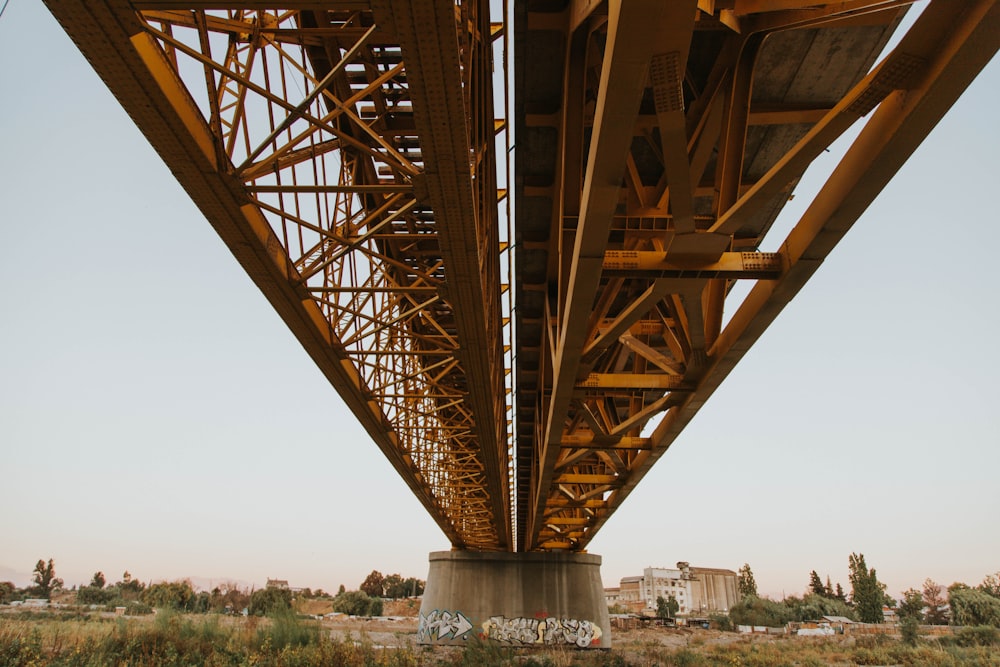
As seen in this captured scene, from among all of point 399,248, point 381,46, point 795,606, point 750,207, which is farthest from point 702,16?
point 795,606

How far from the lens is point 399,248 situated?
13281 mm

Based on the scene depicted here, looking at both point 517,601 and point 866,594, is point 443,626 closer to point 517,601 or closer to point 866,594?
point 517,601

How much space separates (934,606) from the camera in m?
87.2

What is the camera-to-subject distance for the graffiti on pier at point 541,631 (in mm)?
32531

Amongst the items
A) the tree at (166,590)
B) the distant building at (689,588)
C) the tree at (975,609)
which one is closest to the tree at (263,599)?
the tree at (166,590)

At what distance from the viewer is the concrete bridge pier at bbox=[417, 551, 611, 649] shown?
108ft

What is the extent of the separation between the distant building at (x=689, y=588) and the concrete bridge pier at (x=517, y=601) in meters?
111

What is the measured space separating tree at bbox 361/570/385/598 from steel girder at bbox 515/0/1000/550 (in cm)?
11915

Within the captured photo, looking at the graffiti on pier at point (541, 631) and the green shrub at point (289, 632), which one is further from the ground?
the green shrub at point (289, 632)

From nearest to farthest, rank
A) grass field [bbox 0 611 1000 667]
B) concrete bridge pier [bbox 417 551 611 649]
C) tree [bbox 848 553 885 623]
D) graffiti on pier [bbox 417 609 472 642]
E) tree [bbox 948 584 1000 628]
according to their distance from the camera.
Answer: grass field [bbox 0 611 1000 667] → concrete bridge pier [bbox 417 551 611 649] → graffiti on pier [bbox 417 609 472 642] → tree [bbox 948 584 1000 628] → tree [bbox 848 553 885 623]

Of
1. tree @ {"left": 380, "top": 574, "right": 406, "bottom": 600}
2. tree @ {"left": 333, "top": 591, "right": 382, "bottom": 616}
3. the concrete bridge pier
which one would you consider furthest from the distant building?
the concrete bridge pier

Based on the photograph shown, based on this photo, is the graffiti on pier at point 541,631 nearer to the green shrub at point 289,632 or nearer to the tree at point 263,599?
the green shrub at point 289,632

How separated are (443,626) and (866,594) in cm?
6743

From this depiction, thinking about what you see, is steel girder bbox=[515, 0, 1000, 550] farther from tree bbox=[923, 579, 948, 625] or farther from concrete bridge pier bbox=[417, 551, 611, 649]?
tree bbox=[923, 579, 948, 625]
